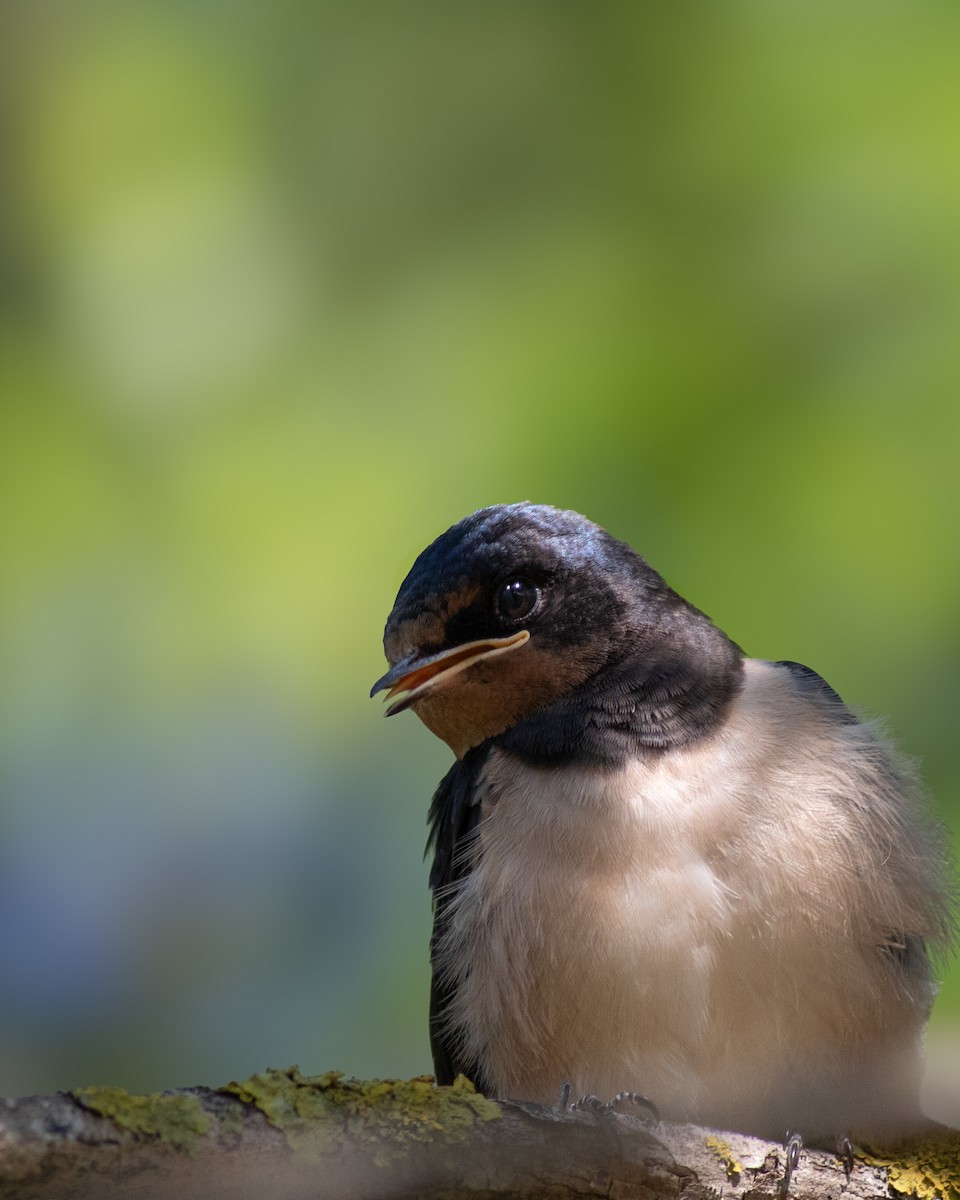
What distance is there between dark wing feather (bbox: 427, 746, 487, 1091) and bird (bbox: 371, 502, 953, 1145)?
1 cm

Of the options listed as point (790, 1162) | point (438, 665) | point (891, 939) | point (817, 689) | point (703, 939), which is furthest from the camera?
point (817, 689)

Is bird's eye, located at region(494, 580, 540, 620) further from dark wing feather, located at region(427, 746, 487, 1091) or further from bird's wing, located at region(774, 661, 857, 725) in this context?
bird's wing, located at region(774, 661, 857, 725)

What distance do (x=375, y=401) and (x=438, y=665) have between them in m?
1.03

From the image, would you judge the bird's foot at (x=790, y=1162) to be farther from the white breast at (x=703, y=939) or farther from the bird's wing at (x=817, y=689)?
the bird's wing at (x=817, y=689)

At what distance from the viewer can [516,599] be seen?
3752mm

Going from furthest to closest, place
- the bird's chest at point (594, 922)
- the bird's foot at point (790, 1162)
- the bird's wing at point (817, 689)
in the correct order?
1. the bird's wing at point (817, 689)
2. the bird's chest at point (594, 922)
3. the bird's foot at point (790, 1162)

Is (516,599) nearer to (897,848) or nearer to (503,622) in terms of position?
(503,622)

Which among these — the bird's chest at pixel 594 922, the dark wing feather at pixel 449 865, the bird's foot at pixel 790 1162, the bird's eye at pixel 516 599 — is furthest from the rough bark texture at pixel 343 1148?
the bird's eye at pixel 516 599

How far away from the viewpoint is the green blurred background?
4070mm

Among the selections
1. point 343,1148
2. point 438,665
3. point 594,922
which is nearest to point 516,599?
point 438,665

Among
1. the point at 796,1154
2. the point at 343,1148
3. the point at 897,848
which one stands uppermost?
the point at 897,848

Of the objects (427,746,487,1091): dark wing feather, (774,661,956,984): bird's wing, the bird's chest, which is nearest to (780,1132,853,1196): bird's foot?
the bird's chest

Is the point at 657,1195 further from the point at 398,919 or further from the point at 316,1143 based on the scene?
the point at 398,919

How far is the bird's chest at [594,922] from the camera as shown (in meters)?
3.29
